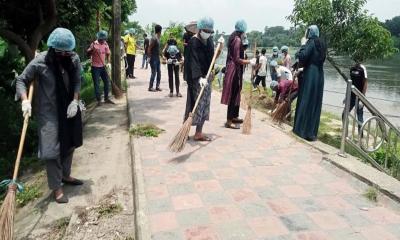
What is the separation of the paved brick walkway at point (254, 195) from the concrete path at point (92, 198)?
0.32 m

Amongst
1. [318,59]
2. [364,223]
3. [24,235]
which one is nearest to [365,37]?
[318,59]

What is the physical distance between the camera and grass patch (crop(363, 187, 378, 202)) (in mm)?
3961

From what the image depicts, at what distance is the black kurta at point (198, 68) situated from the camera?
5.47 meters

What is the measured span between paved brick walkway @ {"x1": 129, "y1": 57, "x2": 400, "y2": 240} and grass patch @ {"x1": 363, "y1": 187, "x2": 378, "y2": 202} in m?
0.06

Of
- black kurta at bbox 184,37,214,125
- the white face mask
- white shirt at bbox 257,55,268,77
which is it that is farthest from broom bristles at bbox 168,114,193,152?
white shirt at bbox 257,55,268,77

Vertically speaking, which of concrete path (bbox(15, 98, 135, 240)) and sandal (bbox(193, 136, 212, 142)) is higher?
sandal (bbox(193, 136, 212, 142))

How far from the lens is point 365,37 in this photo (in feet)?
27.8

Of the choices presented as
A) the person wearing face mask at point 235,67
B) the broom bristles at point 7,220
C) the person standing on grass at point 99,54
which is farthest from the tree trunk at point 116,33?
the broom bristles at point 7,220

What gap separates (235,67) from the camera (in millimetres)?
6191

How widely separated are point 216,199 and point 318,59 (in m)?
3.08

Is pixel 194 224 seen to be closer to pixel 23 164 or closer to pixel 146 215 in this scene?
pixel 146 215

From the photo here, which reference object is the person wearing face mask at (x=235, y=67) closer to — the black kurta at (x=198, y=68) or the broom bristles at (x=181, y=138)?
the black kurta at (x=198, y=68)

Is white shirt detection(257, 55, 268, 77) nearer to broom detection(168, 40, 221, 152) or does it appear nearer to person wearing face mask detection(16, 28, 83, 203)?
broom detection(168, 40, 221, 152)

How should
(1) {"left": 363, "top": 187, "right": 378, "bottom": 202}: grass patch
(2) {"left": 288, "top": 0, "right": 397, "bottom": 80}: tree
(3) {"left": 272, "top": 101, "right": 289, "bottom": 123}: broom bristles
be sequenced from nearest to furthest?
1. (1) {"left": 363, "top": 187, "right": 378, "bottom": 202}: grass patch
2. (3) {"left": 272, "top": 101, "right": 289, "bottom": 123}: broom bristles
3. (2) {"left": 288, "top": 0, "right": 397, "bottom": 80}: tree
